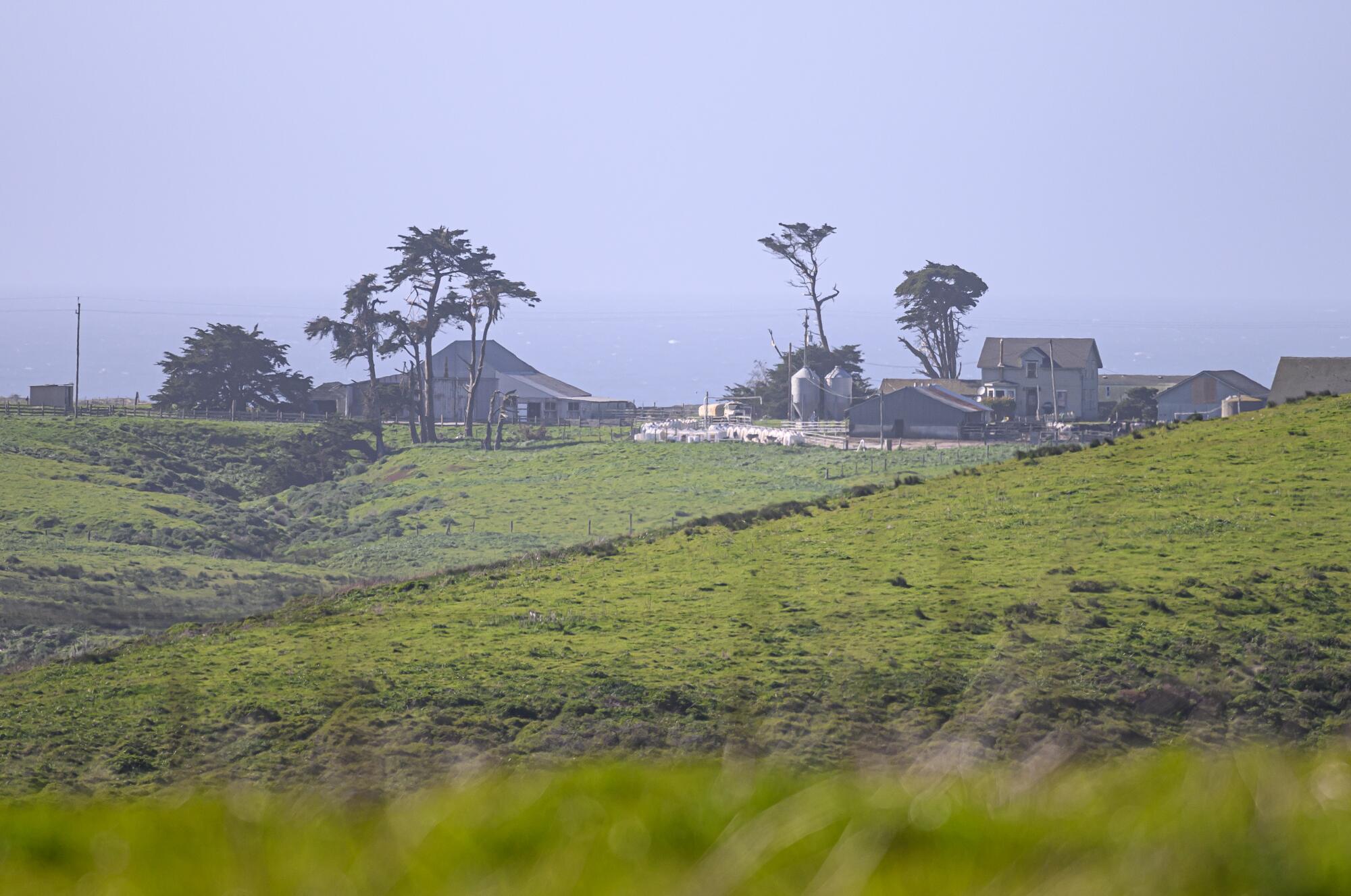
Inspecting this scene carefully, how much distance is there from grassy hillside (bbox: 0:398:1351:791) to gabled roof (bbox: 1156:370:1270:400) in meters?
67.1

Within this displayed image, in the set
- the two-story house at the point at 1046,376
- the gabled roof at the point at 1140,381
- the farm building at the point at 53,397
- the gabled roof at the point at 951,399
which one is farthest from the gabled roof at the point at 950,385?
the farm building at the point at 53,397

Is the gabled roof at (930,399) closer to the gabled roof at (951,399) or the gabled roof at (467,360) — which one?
the gabled roof at (951,399)

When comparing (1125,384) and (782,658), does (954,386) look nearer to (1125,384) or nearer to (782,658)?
(1125,384)

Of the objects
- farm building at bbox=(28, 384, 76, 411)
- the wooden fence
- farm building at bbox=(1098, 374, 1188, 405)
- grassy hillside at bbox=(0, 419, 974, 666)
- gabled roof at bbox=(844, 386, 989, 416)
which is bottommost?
grassy hillside at bbox=(0, 419, 974, 666)

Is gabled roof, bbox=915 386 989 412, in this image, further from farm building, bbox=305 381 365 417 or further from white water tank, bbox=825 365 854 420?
farm building, bbox=305 381 365 417

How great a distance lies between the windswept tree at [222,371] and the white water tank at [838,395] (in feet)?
126

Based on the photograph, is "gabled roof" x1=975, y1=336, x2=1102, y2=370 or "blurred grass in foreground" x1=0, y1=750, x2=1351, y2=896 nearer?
"blurred grass in foreground" x1=0, y1=750, x2=1351, y2=896

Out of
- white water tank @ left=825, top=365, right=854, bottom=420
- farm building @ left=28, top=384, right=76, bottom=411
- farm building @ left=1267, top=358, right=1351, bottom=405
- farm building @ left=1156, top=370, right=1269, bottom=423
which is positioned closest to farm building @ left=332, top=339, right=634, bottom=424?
white water tank @ left=825, top=365, right=854, bottom=420

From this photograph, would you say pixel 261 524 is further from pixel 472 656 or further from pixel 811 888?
pixel 811 888

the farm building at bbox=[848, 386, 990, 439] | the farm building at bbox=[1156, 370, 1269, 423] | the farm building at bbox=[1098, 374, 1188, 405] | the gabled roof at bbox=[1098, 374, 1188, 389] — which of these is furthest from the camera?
the gabled roof at bbox=[1098, 374, 1188, 389]

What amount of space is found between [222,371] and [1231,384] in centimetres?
7503

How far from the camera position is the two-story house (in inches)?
3932

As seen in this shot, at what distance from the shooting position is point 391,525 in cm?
6094

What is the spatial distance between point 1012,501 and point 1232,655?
15225 millimetres
